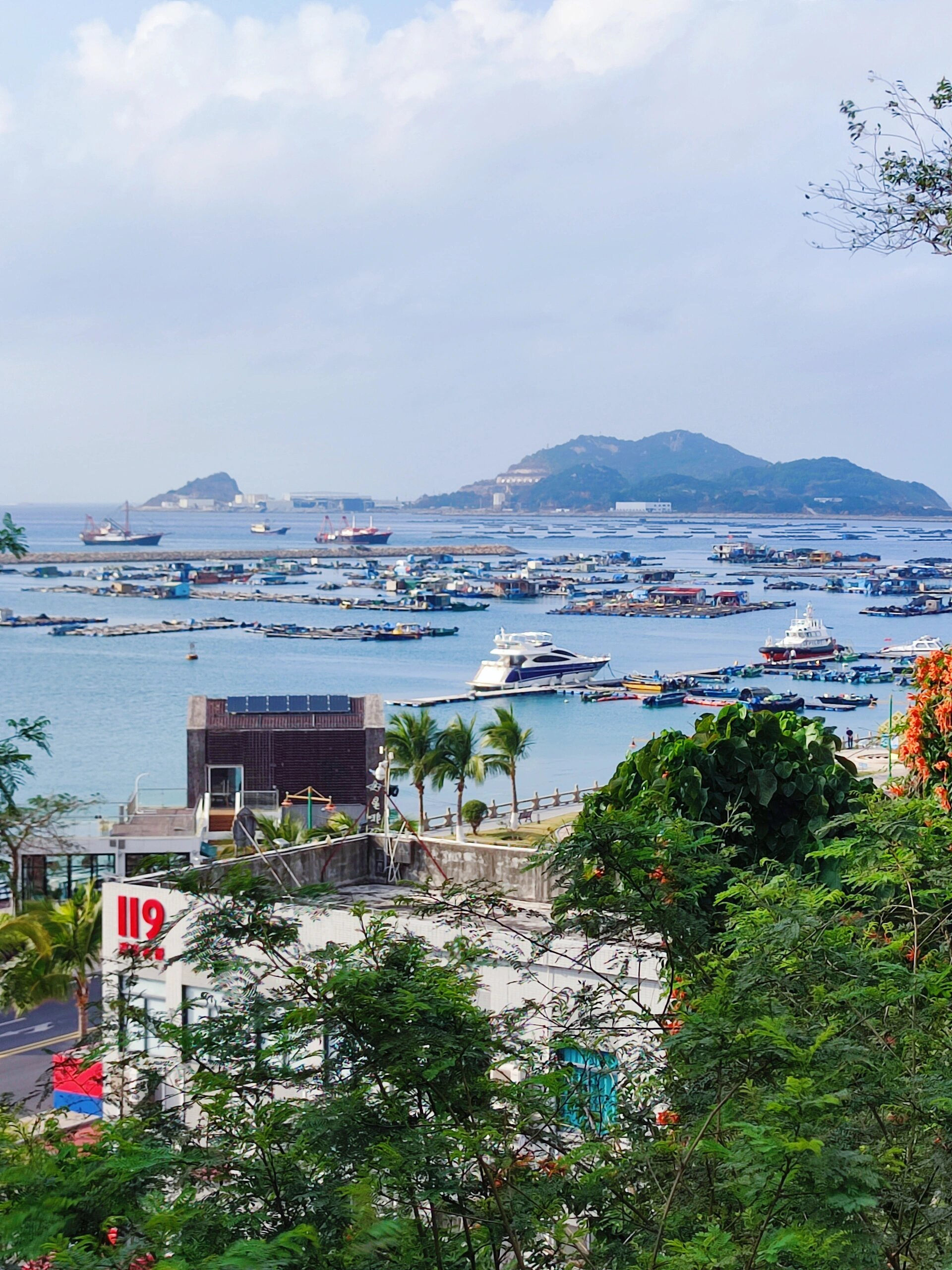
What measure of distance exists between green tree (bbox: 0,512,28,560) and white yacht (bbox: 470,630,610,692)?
6194cm

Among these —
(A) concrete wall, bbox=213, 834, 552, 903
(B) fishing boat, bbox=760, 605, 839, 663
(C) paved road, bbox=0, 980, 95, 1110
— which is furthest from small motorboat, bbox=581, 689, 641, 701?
(A) concrete wall, bbox=213, 834, 552, 903

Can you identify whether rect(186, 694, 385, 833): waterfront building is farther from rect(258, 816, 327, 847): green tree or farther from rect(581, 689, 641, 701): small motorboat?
rect(581, 689, 641, 701): small motorboat

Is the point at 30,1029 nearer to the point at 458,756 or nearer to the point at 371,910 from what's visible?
the point at 371,910

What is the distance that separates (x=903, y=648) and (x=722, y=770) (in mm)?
72421

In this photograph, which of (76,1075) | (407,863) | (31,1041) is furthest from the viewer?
(31,1041)

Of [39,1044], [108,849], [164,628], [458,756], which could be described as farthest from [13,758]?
[164,628]

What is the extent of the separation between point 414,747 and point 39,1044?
1451cm

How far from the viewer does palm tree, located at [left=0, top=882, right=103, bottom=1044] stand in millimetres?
14781

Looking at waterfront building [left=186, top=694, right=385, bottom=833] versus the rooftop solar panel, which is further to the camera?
the rooftop solar panel

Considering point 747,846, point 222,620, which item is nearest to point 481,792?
point 747,846

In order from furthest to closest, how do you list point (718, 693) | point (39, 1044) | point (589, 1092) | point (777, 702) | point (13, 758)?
point (718, 693) < point (777, 702) < point (39, 1044) < point (13, 758) < point (589, 1092)

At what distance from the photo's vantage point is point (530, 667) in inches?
2766

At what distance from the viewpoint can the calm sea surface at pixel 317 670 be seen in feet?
181

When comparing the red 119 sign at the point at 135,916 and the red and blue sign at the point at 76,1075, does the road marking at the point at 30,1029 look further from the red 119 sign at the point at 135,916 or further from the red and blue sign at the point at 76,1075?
the red and blue sign at the point at 76,1075
